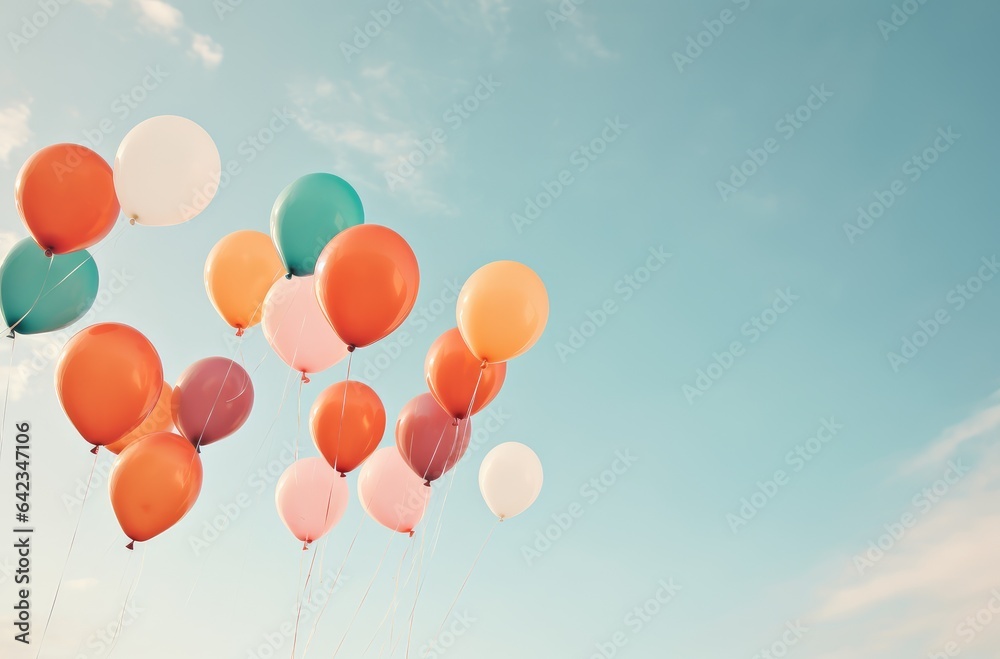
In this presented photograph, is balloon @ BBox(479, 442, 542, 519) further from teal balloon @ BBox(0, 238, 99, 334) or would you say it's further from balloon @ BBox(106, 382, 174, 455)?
teal balloon @ BBox(0, 238, 99, 334)

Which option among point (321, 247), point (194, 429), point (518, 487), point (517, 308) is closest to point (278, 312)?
point (321, 247)

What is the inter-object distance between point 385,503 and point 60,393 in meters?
2.50

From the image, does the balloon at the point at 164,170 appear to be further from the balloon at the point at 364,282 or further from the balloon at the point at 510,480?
the balloon at the point at 510,480

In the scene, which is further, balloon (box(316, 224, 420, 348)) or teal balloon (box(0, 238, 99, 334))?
teal balloon (box(0, 238, 99, 334))

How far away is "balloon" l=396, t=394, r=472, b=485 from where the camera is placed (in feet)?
17.5

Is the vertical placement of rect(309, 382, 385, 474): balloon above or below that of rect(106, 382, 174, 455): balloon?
above

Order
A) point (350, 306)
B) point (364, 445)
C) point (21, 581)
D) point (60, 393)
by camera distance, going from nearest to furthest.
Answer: point (350, 306)
point (60, 393)
point (364, 445)
point (21, 581)

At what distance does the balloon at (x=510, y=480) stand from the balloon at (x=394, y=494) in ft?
1.81

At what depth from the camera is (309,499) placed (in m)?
5.55

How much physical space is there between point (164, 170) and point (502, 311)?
2527mm

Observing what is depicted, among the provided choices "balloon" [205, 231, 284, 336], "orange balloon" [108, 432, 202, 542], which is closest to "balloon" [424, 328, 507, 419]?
"balloon" [205, 231, 284, 336]

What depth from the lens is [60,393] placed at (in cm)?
454

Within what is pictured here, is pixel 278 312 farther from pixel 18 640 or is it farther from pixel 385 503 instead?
pixel 18 640

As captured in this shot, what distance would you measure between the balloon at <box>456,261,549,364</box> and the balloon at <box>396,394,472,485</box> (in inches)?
34.4
